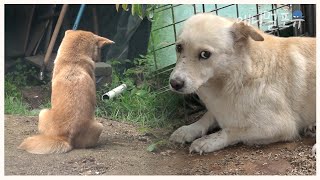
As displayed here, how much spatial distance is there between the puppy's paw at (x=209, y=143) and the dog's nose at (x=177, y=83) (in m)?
0.29

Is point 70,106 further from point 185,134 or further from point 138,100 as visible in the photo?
point 185,134

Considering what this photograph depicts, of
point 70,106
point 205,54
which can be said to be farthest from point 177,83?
point 70,106

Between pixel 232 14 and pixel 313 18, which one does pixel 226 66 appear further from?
pixel 313 18

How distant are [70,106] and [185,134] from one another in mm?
491

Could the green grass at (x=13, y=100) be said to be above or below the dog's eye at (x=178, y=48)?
below

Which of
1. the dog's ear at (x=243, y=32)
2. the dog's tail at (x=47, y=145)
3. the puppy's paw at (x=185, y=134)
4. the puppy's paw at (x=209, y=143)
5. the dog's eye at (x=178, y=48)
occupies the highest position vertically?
the dog's ear at (x=243, y=32)

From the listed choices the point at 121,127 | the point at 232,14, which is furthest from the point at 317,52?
the point at 121,127

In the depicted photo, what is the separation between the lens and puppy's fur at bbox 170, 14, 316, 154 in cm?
196

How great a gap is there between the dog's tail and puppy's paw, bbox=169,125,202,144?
16.9 inches

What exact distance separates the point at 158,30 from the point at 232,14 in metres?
0.33

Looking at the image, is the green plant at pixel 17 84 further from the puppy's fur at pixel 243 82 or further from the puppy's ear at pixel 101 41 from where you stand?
the puppy's fur at pixel 243 82

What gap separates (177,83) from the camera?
1.89m

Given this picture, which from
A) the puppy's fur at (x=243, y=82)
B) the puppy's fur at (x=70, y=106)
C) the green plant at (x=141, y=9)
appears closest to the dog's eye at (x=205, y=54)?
the puppy's fur at (x=243, y=82)

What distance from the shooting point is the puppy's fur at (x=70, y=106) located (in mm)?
1902
